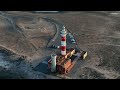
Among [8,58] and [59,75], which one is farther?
[8,58]

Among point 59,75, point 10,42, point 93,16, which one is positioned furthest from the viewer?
point 93,16

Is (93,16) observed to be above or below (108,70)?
above

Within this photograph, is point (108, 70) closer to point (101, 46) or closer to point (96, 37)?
point (101, 46)
